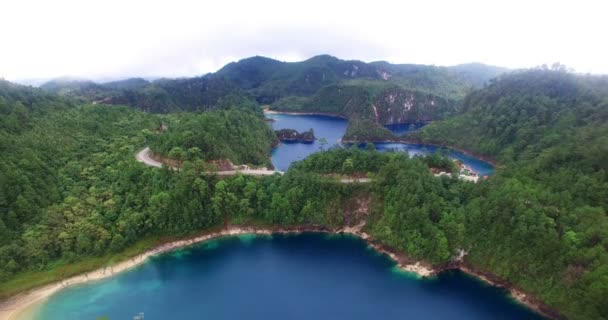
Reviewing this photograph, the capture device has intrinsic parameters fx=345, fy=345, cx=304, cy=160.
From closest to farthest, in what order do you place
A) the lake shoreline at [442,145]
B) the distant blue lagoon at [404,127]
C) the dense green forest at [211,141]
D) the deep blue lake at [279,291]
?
the deep blue lake at [279,291] < the dense green forest at [211,141] < the lake shoreline at [442,145] < the distant blue lagoon at [404,127]

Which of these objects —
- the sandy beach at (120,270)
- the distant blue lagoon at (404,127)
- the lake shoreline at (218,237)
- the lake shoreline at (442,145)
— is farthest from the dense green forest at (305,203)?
the distant blue lagoon at (404,127)

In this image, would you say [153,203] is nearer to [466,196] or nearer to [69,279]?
[69,279]

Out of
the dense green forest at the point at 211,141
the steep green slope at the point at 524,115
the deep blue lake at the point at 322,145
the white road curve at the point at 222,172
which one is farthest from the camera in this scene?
the deep blue lake at the point at 322,145

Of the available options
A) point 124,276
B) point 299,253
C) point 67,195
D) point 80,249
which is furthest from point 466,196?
point 67,195

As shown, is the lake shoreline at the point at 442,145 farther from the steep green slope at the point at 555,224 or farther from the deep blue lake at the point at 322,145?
the steep green slope at the point at 555,224

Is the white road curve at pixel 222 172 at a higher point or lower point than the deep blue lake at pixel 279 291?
higher

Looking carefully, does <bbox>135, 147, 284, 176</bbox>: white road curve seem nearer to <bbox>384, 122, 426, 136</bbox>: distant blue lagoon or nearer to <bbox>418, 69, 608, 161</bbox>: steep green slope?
<bbox>418, 69, 608, 161</bbox>: steep green slope

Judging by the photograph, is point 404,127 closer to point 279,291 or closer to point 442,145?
point 442,145
